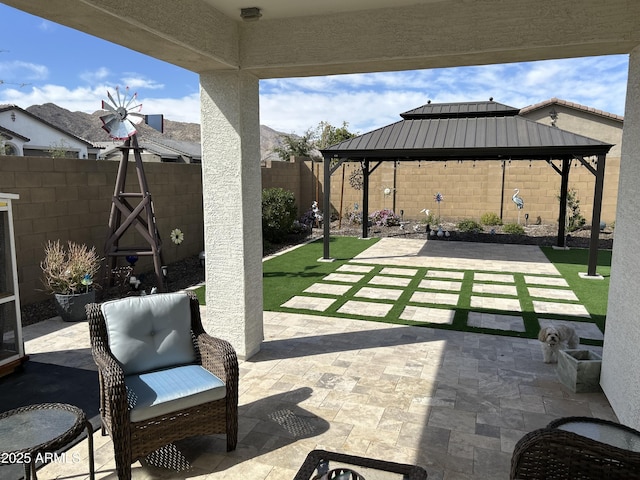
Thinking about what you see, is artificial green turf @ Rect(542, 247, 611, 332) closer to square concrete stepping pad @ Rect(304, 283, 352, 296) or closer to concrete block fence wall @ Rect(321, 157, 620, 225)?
concrete block fence wall @ Rect(321, 157, 620, 225)

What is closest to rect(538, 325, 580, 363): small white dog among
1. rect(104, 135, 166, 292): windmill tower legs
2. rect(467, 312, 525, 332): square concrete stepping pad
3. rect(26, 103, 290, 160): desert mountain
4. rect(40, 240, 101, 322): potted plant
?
rect(467, 312, 525, 332): square concrete stepping pad

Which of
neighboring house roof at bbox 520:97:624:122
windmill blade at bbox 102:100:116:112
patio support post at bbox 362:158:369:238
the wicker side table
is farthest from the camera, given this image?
neighboring house roof at bbox 520:97:624:122

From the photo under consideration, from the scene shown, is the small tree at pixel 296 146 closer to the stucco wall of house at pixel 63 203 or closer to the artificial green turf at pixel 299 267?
the artificial green turf at pixel 299 267

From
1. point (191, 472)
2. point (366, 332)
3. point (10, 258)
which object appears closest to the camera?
point (191, 472)

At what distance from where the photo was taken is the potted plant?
611 centimetres

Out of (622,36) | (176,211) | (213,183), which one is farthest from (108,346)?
(176,211)

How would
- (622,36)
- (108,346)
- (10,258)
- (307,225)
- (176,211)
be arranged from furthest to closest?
(307,225), (176,211), (10,258), (622,36), (108,346)

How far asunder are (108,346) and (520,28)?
13.0ft

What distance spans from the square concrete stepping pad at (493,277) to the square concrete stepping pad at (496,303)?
126 centimetres

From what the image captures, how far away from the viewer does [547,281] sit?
28.1 feet

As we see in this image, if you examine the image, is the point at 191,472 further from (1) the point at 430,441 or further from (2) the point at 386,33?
(2) the point at 386,33

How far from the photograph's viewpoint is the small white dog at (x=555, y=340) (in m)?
4.73

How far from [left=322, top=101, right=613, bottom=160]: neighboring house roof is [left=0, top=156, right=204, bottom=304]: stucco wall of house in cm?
399

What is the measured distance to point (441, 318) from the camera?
6.45 m
